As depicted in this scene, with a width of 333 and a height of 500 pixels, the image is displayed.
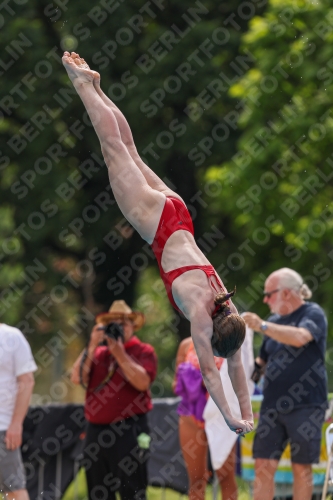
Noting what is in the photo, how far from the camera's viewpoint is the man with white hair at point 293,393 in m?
7.73

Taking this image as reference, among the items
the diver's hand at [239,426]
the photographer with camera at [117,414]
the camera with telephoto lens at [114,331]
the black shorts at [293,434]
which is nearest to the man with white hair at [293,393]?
the black shorts at [293,434]

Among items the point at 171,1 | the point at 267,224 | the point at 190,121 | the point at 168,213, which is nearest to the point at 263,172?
the point at 267,224

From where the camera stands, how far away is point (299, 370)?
25.8 ft

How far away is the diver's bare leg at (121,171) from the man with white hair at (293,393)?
1.83 m

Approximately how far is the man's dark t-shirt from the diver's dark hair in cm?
207

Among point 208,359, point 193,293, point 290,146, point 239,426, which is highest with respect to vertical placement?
point 290,146

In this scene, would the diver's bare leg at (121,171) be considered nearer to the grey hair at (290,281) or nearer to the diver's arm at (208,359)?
the diver's arm at (208,359)

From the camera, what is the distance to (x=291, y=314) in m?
8.06

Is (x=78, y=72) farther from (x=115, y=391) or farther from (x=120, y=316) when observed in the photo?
(x=115, y=391)

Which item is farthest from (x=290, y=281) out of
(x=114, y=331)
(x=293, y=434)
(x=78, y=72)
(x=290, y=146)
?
(x=290, y=146)

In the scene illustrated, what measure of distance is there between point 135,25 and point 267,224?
6210 mm

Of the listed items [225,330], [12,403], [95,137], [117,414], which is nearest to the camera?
[225,330]

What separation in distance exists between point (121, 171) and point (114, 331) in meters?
2.35

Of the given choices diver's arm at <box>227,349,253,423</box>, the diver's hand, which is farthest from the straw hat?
the diver's hand
